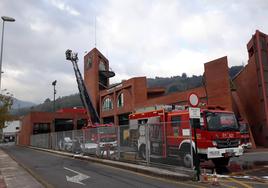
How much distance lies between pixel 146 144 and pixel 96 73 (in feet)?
170

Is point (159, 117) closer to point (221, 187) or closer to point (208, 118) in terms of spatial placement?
point (208, 118)

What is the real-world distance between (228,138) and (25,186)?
8.29m

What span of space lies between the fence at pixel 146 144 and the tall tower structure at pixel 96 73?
142ft

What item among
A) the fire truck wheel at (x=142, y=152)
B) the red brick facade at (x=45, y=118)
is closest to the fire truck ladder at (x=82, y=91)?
the red brick facade at (x=45, y=118)

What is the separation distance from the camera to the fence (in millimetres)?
13047

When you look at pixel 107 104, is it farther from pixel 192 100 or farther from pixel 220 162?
pixel 192 100

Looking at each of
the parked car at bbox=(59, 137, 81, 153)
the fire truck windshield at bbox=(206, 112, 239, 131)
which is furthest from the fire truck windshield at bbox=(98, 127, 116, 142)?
the fire truck windshield at bbox=(206, 112, 239, 131)

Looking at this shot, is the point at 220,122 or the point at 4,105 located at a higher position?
the point at 4,105

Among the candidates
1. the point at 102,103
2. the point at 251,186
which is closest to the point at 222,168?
the point at 251,186

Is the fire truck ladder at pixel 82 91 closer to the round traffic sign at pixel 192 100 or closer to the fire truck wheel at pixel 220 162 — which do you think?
the fire truck wheel at pixel 220 162

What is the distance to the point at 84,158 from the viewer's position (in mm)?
21062

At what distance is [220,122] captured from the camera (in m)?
14.0

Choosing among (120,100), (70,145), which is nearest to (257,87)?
(70,145)

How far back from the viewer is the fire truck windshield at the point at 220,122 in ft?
45.3
